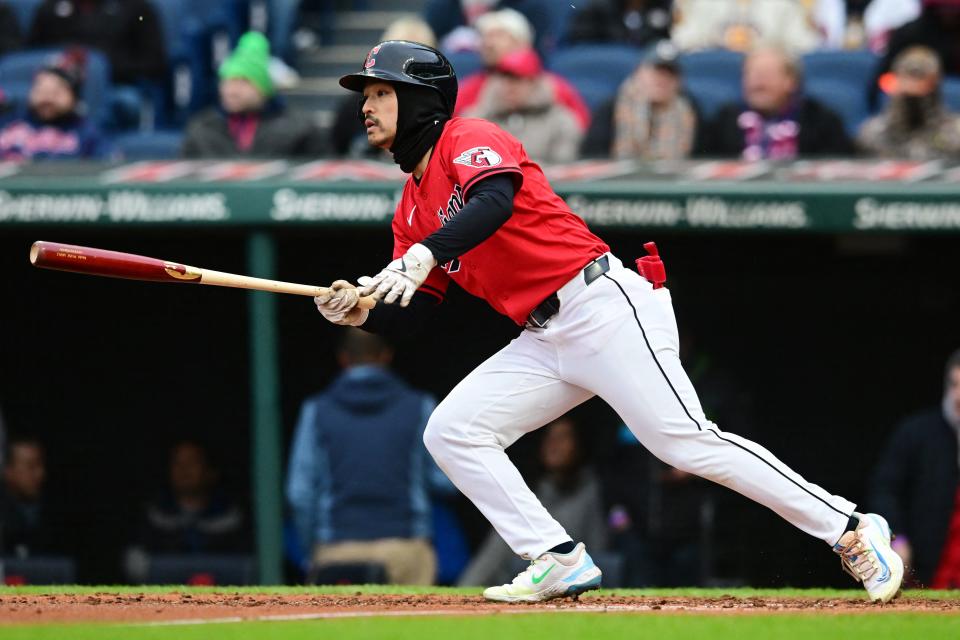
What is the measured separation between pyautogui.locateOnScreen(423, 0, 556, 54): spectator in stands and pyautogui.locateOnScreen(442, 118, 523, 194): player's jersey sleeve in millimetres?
4597

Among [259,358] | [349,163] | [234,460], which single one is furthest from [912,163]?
[234,460]

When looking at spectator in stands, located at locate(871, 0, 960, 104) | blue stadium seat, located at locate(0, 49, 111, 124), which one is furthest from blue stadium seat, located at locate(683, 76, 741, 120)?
blue stadium seat, located at locate(0, 49, 111, 124)

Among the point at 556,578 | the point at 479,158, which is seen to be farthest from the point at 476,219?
the point at 556,578

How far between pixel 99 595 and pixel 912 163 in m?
4.00

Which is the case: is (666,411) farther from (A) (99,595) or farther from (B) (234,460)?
(B) (234,460)

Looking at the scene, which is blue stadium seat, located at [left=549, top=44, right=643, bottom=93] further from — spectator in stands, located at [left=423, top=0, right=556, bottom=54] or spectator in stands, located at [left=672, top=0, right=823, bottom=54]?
spectator in stands, located at [left=672, top=0, right=823, bottom=54]

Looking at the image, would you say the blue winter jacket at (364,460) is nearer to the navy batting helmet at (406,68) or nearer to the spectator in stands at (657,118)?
the spectator in stands at (657,118)

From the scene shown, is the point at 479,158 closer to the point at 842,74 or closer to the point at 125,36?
the point at 842,74

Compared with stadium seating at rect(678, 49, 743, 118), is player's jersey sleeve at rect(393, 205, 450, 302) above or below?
below

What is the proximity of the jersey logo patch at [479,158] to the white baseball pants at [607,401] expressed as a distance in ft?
1.37

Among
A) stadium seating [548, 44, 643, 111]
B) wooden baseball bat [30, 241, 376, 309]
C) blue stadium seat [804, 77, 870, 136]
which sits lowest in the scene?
wooden baseball bat [30, 241, 376, 309]

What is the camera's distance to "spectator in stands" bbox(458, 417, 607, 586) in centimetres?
744

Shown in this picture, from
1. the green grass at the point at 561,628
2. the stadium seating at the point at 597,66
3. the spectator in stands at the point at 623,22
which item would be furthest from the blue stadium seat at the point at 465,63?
the green grass at the point at 561,628

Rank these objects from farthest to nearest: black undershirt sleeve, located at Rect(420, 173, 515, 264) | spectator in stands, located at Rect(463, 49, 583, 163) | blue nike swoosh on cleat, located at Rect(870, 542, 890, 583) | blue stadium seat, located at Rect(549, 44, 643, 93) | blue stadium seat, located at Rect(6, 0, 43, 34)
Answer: blue stadium seat, located at Rect(6, 0, 43, 34) < blue stadium seat, located at Rect(549, 44, 643, 93) < spectator in stands, located at Rect(463, 49, 583, 163) < blue nike swoosh on cleat, located at Rect(870, 542, 890, 583) < black undershirt sleeve, located at Rect(420, 173, 515, 264)
